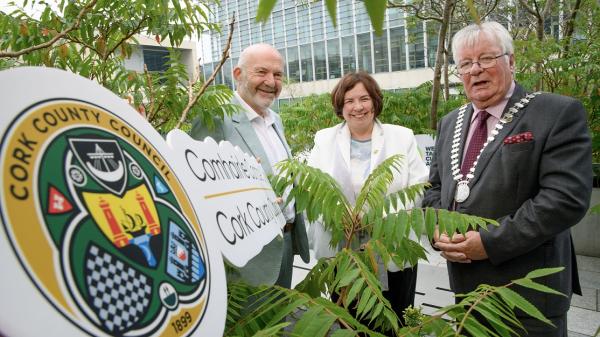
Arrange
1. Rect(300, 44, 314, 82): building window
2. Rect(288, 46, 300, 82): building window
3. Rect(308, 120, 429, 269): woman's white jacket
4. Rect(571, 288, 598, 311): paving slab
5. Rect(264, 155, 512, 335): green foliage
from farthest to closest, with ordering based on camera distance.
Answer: Rect(288, 46, 300, 82): building window → Rect(300, 44, 314, 82): building window → Rect(571, 288, 598, 311): paving slab → Rect(308, 120, 429, 269): woman's white jacket → Rect(264, 155, 512, 335): green foliage

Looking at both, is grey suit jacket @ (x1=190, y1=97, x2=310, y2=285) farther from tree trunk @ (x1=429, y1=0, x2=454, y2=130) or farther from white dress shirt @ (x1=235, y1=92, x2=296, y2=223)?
tree trunk @ (x1=429, y1=0, x2=454, y2=130)

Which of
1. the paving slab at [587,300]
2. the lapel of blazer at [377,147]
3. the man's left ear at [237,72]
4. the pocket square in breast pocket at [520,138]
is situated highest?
the man's left ear at [237,72]

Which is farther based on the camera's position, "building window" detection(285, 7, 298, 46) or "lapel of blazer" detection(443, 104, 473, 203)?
"building window" detection(285, 7, 298, 46)

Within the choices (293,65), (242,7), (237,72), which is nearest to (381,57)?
(293,65)

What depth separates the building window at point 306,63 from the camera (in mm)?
20859

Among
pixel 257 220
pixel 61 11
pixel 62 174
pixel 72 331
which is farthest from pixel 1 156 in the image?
pixel 61 11

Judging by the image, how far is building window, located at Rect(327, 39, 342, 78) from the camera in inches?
790

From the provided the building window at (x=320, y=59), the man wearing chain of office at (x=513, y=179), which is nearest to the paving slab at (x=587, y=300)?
the man wearing chain of office at (x=513, y=179)

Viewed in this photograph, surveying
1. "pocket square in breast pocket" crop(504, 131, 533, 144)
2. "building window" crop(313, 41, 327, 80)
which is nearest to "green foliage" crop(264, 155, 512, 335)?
"pocket square in breast pocket" crop(504, 131, 533, 144)

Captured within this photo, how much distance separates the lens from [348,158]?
101 inches

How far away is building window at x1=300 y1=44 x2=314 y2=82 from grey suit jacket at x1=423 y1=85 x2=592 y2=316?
65.0 ft

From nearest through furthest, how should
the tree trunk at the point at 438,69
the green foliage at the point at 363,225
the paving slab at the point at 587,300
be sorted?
the green foliage at the point at 363,225, the paving slab at the point at 587,300, the tree trunk at the point at 438,69

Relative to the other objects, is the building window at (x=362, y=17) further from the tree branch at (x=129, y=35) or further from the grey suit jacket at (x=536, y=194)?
the tree branch at (x=129, y=35)

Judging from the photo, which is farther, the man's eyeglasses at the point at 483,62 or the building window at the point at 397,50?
the building window at the point at 397,50
